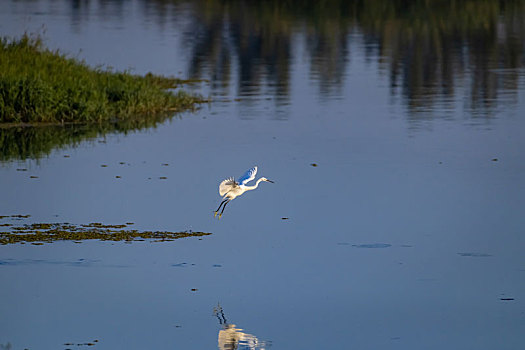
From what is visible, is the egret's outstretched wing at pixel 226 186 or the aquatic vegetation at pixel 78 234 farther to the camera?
the aquatic vegetation at pixel 78 234

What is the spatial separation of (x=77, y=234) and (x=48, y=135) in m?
7.19

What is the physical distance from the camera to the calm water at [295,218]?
9.26 m

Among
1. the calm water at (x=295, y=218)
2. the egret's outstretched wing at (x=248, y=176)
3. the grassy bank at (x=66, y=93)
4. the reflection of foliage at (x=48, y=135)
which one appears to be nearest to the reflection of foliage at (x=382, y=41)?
the calm water at (x=295, y=218)

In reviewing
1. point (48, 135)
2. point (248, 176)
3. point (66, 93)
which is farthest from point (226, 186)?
point (66, 93)

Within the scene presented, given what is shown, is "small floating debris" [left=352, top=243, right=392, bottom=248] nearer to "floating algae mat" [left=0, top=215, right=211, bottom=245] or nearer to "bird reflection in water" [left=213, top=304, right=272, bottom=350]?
"floating algae mat" [left=0, top=215, right=211, bottom=245]

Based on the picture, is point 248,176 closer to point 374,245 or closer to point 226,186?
point 226,186

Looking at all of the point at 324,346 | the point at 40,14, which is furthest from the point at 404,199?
the point at 40,14

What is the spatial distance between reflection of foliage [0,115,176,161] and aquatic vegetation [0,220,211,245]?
16.0 ft

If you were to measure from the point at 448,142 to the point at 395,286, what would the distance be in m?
8.19

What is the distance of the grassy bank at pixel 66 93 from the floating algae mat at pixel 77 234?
7.47m

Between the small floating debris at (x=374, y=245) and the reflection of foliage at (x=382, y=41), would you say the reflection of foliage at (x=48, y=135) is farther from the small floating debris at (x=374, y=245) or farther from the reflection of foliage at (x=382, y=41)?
the small floating debris at (x=374, y=245)

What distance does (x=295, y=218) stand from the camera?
512 inches

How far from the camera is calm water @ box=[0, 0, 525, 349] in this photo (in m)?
9.26

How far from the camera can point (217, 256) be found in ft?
37.2
